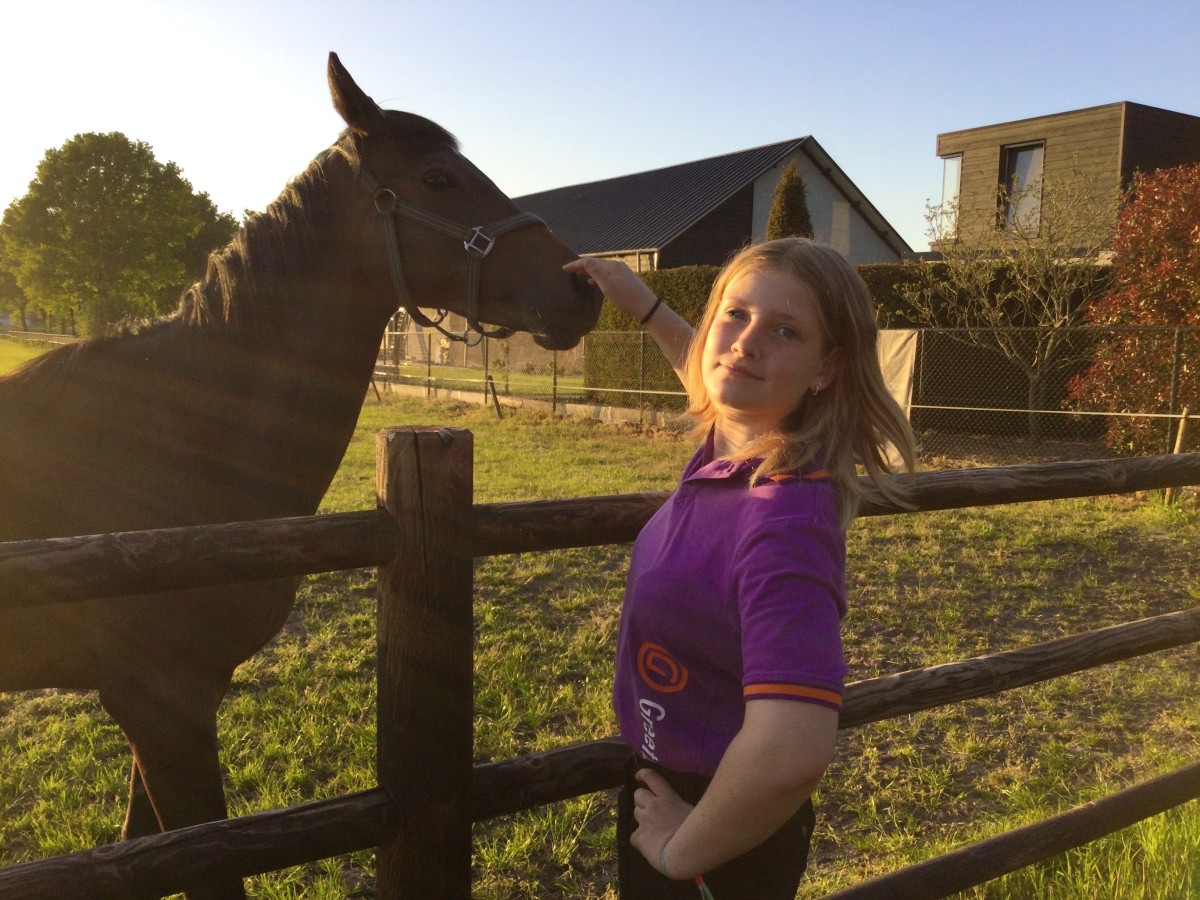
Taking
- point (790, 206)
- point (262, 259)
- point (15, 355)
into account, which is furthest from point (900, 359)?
point (15, 355)

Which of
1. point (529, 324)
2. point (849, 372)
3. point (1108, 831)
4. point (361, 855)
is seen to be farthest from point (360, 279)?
point (1108, 831)

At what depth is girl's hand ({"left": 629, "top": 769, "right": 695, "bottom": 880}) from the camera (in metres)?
1.16

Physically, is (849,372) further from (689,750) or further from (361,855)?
(361,855)

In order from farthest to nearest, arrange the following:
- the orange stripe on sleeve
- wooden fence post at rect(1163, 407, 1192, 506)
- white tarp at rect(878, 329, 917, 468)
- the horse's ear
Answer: white tarp at rect(878, 329, 917, 468), wooden fence post at rect(1163, 407, 1192, 506), the horse's ear, the orange stripe on sleeve

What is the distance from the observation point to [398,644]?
1.41 metres

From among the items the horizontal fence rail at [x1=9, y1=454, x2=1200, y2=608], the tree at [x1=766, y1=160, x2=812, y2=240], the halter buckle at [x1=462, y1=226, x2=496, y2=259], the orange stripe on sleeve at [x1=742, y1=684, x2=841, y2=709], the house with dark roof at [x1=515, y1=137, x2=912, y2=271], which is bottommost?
the orange stripe on sleeve at [x1=742, y1=684, x2=841, y2=709]

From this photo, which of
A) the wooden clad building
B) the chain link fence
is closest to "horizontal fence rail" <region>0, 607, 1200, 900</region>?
the chain link fence

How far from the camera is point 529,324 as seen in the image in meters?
2.64

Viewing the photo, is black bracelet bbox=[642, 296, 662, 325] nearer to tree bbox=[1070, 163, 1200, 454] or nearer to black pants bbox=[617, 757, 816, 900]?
black pants bbox=[617, 757, 816, 900]

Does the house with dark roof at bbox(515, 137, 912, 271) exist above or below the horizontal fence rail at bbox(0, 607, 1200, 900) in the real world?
above

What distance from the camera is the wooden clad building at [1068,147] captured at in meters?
18.5

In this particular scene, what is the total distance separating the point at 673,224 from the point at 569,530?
1056 inches

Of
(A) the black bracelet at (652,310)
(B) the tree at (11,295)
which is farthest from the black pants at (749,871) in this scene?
(B) the tree at (11,295)

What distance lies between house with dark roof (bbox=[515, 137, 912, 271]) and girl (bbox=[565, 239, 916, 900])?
24.5 m
